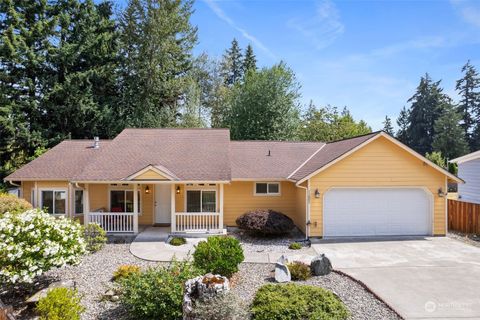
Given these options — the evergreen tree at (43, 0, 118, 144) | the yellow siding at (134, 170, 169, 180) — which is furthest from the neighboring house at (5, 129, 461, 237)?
the evergreen tree at (43, 0, 118, 144)

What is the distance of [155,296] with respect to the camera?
6887 millimetres

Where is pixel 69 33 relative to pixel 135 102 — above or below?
above

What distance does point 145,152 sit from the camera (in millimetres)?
16562

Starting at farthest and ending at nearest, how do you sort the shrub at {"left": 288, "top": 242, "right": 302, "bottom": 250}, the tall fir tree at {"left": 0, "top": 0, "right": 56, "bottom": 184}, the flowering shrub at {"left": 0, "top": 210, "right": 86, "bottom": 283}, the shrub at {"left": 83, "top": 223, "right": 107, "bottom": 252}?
the tall fir tree at {"left": 0, "top": 0, "right": 56, "bottom": 184} < the shrub at {"left": 288, "top": 242, "right": 302, "bottom": 250} < the shrub at {"left": 83, "top": 223, "right": 107, "bottom": 252} < the flowering shrub at {"left": 0, "top": 210, "right": 86, "bottom": 283}

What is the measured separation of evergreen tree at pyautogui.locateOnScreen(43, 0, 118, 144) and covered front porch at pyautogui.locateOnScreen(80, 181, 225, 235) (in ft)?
44.0

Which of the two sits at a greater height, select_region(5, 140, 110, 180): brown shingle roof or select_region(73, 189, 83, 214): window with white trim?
select_region(5, 140, 110, 180): brown shingle roof

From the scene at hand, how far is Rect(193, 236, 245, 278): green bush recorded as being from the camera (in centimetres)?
864

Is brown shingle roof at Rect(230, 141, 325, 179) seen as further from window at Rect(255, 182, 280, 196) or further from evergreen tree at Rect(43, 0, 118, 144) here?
evergreen tree at Rect(43, 0, 118, 144)

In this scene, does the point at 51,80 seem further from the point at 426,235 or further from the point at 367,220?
the point at 426,235

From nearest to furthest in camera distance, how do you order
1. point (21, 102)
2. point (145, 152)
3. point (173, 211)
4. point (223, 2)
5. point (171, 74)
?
point (223, 2) → point (173, 211) → point (145, 152) → point (21, 102) → point (171, 74)

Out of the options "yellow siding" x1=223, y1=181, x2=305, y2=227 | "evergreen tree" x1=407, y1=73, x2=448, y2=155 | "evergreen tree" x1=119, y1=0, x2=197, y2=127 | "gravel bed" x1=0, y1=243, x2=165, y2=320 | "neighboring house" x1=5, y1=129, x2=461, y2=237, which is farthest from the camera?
"evergreen tree" x1=407, y1=73, x2=448, y2=155

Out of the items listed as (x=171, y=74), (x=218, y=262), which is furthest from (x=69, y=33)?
(x=218, y=262)

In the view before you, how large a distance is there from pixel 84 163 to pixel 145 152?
3.30m

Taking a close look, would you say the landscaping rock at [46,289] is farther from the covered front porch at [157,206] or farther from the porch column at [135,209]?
the covered front porch at [157,206]
